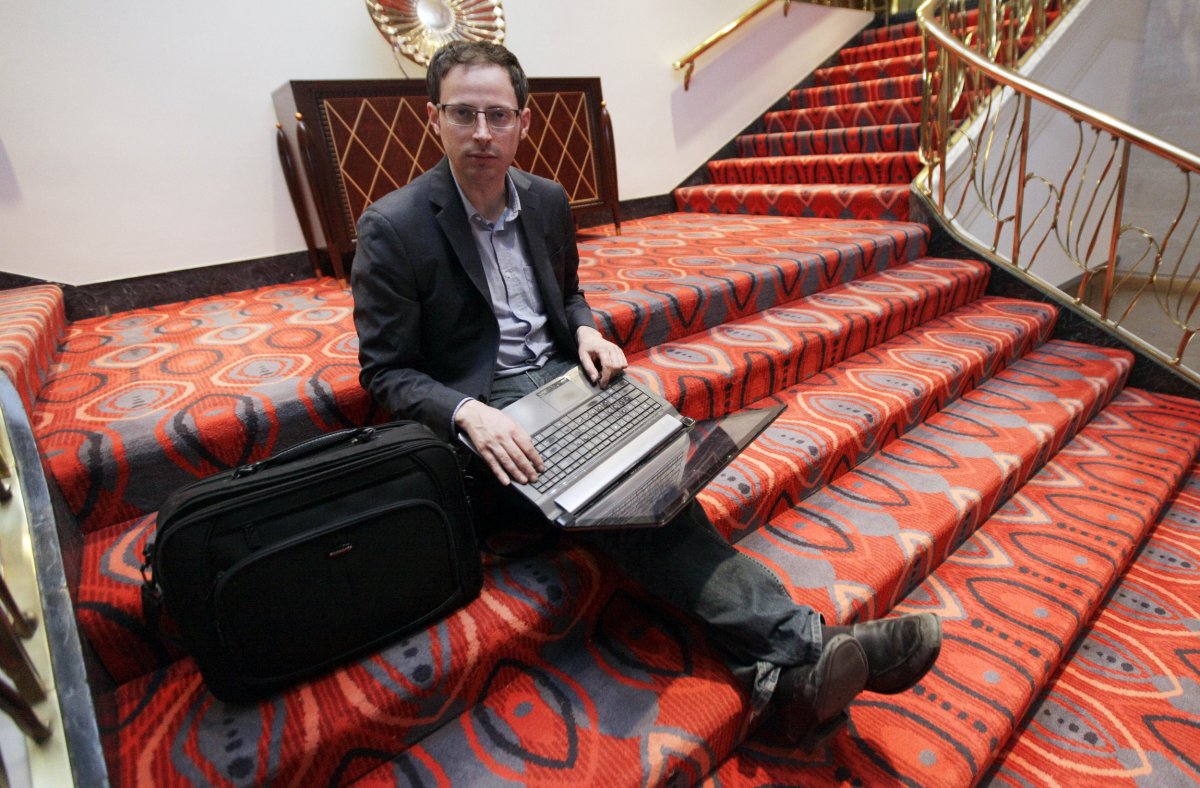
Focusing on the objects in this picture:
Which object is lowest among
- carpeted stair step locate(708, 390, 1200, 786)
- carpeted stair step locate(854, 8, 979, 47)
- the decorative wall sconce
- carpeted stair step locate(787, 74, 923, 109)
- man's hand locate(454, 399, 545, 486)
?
carpeted stair step locate(708, 390, 1200, 786)

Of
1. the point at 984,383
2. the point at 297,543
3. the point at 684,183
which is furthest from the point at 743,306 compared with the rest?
the point at 684,183

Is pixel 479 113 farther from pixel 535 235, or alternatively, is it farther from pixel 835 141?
pixel 835 141

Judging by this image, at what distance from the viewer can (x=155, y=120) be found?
215 centimetres

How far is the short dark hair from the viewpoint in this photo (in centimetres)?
104

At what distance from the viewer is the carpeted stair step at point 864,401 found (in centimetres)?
139

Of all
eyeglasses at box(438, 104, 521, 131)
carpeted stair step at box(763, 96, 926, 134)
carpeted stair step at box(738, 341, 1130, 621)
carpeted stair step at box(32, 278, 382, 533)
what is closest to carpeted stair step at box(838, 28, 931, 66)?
carpeted stair step at box(763, 96, 926, 134)

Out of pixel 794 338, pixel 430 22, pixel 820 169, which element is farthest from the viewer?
pixel 820 169

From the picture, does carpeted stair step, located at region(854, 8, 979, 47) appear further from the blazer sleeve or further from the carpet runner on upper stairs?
the blazer sleeve

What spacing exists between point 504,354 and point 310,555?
57cm

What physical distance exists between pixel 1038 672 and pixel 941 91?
8.25ft

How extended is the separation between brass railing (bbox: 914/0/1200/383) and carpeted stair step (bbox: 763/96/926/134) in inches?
10.3

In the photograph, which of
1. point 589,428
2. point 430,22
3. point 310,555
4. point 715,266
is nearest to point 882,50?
point 715,266

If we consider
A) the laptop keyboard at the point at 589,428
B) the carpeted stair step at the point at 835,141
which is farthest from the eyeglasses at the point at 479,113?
the carpeted stair step at the point at 835,141

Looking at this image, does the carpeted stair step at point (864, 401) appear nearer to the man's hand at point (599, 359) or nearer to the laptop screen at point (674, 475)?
the laptop screen at point (674, 475)
